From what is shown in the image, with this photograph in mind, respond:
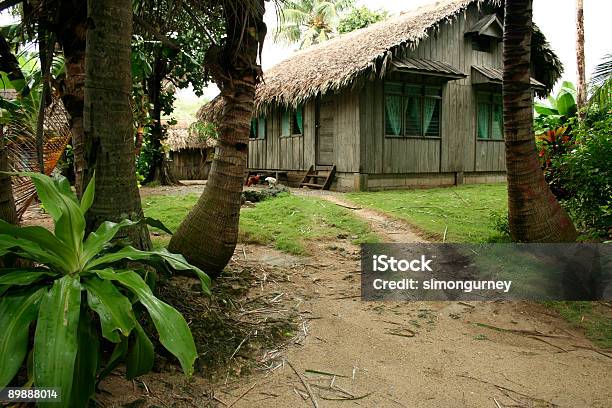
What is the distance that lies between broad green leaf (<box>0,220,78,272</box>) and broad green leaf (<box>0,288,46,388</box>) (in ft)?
0.55

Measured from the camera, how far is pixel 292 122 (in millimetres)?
13773

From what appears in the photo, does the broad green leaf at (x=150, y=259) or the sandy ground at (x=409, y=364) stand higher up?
the broad green leaf at (x=150, y=259)

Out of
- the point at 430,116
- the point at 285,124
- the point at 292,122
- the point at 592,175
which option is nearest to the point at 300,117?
the point at 292,122

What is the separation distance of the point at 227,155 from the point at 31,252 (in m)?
1.93

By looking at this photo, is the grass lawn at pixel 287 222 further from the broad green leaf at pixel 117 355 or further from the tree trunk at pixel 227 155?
the broad green leaf at pixel 117 355

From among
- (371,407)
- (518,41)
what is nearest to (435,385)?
(371,407)

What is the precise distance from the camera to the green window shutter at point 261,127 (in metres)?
15.5

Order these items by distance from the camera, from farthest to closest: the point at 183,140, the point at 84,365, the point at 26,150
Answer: the point at 183,140
the point at 26,150
the point at 84,365

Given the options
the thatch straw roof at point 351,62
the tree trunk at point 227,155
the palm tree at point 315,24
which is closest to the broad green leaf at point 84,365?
the tree trunk at point 227,155

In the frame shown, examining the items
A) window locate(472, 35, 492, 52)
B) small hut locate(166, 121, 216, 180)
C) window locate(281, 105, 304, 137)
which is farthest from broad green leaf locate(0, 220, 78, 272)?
small hut locate(166, 121, 216, 180)

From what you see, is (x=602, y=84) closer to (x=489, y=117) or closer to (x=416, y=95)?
(x=416, y=95)

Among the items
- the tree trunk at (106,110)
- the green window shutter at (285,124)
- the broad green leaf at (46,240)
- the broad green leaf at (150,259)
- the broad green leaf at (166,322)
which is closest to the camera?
the broad green leaf at (166,322)

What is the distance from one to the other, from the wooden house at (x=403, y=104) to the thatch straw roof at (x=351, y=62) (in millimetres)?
33

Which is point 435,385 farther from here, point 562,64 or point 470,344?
point 562,64
